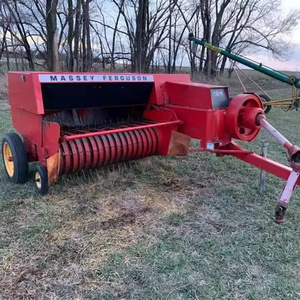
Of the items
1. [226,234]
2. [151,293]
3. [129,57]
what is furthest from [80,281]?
[129,57]

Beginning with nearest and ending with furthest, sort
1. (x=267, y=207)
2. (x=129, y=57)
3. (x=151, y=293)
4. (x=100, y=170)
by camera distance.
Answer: (x=151, y=293) → (x=267, y=207) → (x=100, y=170) → (x=129, y=57)

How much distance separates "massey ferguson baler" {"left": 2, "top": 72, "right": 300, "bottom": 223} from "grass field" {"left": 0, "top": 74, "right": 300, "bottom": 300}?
0.96ft

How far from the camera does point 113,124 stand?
3.52 metres

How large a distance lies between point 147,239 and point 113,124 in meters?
1.56

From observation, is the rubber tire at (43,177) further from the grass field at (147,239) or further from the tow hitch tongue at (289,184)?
the tow hitch tongue at (289,184)

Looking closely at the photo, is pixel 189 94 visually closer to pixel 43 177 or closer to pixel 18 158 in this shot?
pixel 43 177

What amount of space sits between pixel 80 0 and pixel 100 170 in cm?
1084

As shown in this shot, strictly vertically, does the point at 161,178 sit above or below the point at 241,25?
below

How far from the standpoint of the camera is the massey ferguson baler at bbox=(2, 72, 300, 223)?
2670mm

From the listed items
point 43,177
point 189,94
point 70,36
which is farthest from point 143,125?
point 70,36

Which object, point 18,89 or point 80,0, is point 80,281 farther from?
point 80,0

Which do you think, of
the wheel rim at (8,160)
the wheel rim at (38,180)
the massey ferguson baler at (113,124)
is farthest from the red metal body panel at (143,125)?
the wheel rim at (8,160)

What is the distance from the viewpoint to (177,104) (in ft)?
10.5

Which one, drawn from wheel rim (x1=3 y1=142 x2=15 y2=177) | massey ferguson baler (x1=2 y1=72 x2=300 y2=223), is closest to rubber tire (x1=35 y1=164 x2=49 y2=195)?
massey ferguson baler (x1=2 y1=72 x2=300 y2=223)
